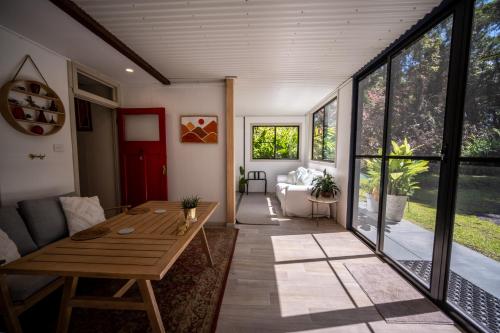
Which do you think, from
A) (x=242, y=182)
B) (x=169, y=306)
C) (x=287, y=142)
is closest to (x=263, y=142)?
(x=287, y=142)

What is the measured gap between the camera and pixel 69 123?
2.62 m

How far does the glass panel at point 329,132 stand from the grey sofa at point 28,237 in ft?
14.8

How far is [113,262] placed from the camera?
3.67ft

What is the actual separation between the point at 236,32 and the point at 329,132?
3307mm

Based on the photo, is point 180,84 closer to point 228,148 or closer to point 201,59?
point 201,59

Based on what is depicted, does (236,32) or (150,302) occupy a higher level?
(236,32)

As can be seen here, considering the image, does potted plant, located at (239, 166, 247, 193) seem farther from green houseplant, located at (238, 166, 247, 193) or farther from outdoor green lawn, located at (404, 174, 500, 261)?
outdoor green lawn, located at (404, 174, 500, 261)

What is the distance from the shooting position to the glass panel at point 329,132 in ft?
14.0

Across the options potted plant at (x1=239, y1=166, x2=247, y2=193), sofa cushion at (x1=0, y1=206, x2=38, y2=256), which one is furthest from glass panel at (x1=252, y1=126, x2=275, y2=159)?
sofa cushion at (x1=0, y1=206, x2=38, y2=256)

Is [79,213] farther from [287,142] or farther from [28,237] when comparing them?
[287,142]

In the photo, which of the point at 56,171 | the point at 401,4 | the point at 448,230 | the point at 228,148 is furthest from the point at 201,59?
the point at 448,230

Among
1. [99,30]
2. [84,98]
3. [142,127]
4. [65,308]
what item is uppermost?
[99,30]

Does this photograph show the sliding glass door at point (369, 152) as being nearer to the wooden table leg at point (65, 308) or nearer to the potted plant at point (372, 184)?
the potted plant at point (372, 184)

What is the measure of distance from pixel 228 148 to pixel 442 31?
9.24ft
